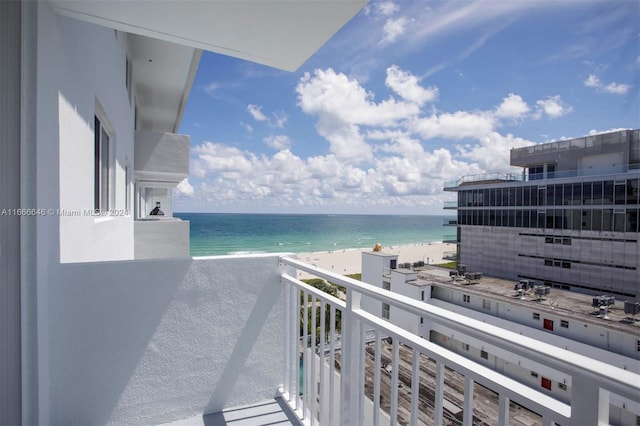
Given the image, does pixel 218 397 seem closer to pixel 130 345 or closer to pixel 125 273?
pixel 130 345

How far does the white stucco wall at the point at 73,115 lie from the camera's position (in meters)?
1.51

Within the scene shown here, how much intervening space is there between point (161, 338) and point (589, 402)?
6.94 ft

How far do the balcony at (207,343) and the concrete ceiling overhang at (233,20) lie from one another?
1344 mm

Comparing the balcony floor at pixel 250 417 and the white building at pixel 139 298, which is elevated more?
the white building at pixel 139 298

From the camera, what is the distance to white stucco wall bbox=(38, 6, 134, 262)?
1.51m

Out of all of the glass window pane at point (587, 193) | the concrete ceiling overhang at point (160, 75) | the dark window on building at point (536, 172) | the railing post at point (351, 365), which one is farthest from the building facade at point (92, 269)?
the dark window on building at point (536, 172)

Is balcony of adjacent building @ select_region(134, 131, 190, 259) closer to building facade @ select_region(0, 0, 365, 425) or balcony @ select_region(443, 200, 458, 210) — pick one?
building facade @ select_region(0, 0, 365, 425)

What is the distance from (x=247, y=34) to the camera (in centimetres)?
186

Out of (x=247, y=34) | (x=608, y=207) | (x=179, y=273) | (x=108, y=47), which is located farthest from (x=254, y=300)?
(x=608, y=207)

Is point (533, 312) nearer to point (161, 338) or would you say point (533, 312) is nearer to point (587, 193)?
point (587, 193)

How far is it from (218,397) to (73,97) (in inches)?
86.0

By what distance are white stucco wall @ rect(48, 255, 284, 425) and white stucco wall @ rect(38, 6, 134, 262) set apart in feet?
1.09

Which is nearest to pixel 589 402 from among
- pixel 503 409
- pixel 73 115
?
pixel 503 409

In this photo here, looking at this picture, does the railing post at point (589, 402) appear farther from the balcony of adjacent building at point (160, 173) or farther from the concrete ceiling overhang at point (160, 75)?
the balcony of adjacent building at point (160, 173)
